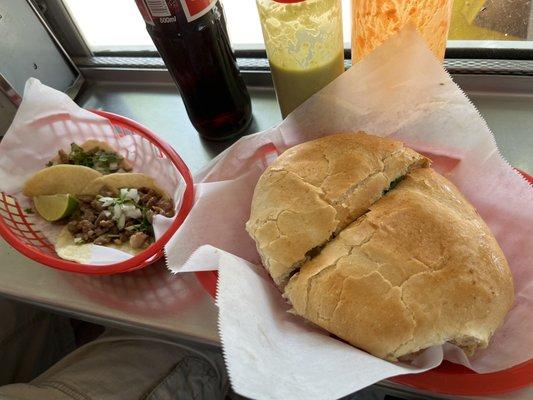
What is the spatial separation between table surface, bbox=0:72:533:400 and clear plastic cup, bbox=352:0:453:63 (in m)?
0.21

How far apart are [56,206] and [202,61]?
1.33 feet

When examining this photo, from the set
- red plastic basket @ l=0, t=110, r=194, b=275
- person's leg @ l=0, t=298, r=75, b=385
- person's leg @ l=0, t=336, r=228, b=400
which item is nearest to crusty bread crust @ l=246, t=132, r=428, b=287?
red plastic basket @ l=0, t=110, r=194, b=275

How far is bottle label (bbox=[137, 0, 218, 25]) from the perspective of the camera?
775 millimetres

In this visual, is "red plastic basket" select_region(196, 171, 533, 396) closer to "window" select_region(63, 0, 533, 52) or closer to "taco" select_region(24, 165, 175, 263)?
"taco" select_region(24, 165, 175, 263)

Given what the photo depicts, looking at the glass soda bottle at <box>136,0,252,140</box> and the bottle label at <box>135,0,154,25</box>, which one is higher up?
the bottle label at <box>135,0,154,25</box>

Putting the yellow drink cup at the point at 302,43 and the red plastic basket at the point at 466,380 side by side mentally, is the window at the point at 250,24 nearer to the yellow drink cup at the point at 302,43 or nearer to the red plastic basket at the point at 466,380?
the yellow drink cup at the point at 302,43

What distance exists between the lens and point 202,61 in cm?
90

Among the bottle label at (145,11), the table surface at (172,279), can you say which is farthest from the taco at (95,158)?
the bottle label at (145,11)

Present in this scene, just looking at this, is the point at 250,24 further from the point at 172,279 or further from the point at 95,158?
the point at 172,279

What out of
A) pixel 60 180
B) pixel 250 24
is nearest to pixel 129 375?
pixel 60 180

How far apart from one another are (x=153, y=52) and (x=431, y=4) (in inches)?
28.3

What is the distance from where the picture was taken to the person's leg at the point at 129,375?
3.15 feet

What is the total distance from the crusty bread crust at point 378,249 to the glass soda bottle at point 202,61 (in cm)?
28

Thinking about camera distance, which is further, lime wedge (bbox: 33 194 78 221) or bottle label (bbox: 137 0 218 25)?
lime wedge (bbox: 33 194 78 221)
